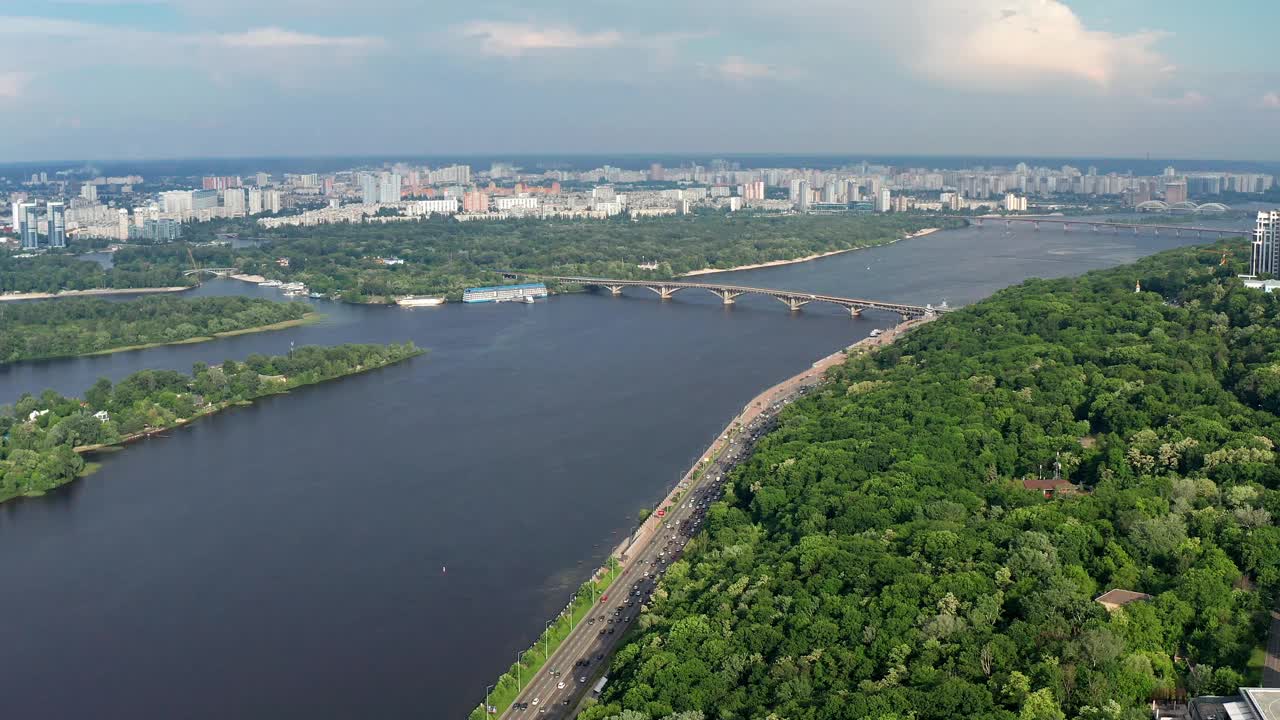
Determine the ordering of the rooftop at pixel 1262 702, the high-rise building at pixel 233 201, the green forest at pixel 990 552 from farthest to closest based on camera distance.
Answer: the high-rise building at pixel 233 201, the green forest at pixel 990 552, the rooftop at pixel 1262 702

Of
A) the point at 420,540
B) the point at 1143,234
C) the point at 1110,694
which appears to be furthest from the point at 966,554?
the point at 1143,234

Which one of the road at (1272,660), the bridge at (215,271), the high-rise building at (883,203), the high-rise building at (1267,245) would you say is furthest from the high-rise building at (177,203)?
the road at (1272,660)

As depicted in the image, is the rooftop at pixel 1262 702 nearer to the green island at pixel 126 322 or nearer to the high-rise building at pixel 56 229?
the green island at pixel 126 322

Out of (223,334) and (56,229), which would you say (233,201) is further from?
(223,334)

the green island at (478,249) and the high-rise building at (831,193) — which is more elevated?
the high-rise building at (831,193)

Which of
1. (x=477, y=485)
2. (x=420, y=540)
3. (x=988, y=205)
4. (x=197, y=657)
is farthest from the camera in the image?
(x=988, y=205)

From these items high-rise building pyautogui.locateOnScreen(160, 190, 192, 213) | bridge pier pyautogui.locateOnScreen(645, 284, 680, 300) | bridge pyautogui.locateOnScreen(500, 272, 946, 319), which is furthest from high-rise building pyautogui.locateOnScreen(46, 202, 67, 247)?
bridge pier pyautogui.locateOnScreen(645, 284, 680, 300)

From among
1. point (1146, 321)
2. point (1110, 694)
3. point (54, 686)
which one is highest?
point (1146, 321)

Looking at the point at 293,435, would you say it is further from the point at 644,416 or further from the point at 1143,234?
the point at 1143,234
